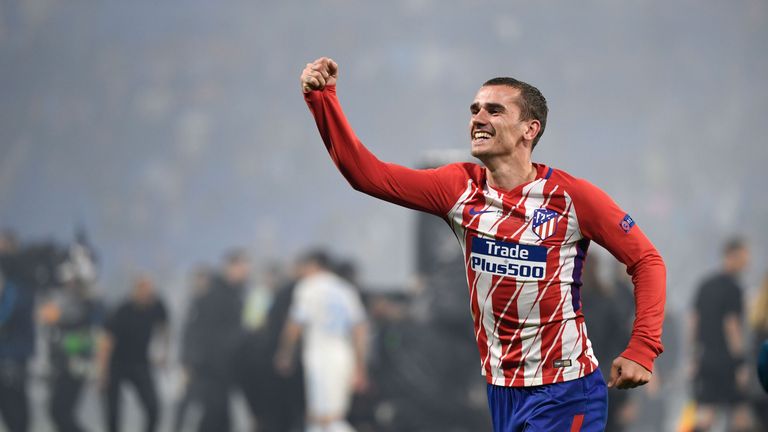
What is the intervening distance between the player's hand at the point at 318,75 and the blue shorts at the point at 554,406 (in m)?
1.07

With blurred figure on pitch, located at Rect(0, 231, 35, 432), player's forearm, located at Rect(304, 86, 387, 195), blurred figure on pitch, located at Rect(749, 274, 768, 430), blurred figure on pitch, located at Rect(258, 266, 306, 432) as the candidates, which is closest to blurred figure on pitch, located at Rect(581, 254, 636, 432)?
blurred figure on pitch, located at Rect(749, 274, 768, 430)

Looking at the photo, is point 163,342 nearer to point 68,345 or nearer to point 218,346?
point 218,346

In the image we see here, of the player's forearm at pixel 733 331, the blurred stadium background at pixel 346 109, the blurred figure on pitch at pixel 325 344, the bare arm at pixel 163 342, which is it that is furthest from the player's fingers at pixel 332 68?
the blurred stadium background at pixel 346 109

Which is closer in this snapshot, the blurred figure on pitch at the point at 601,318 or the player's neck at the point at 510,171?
the player's neck at the point at 510,171

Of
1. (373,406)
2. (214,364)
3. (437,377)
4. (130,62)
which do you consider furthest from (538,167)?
(130,62)

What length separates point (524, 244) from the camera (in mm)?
3186

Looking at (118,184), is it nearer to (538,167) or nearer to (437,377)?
(437,377)

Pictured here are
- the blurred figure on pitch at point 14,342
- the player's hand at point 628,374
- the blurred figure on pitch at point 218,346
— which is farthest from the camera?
the blurred figure on pitch at point 218,346

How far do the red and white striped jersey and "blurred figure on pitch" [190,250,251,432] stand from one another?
775 centimetres

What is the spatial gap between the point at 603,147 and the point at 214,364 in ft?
18.1

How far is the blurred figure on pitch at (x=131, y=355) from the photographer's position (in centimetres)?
1009

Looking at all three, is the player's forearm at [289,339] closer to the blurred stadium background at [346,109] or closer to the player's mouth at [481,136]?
the blurred stadium background at [346,109]

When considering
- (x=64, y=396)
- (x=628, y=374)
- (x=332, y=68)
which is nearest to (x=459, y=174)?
(x=332, y=68)

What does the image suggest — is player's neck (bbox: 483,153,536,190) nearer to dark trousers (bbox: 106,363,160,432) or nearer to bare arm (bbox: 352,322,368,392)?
bare arm (bbox: 352,322,368,392)
